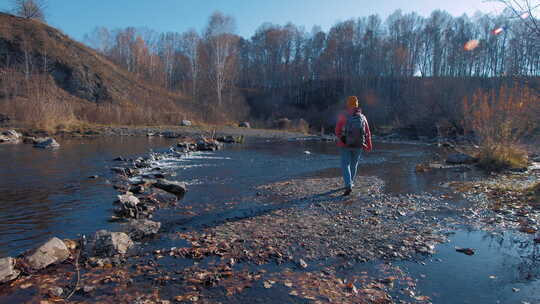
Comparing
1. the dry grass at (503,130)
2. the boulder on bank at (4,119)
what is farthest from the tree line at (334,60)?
the dry grass at (503,130)

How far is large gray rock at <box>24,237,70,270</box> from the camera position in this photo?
3859mm

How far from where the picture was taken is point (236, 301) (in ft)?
10.7

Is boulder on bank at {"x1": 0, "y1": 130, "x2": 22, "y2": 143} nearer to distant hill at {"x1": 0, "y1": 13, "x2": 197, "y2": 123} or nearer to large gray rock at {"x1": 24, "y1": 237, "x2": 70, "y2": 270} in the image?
distant hill at {"x1": 0, "y1": 13, "x2": 197, "y2": 123}

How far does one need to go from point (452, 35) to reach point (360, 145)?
67965mm

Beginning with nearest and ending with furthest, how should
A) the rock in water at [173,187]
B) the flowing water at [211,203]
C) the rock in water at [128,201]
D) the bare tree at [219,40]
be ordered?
the flowing water at [211,203]
the rock in water at [128,201]
the rock in water at [173,187]
the bare tree at [219,40]

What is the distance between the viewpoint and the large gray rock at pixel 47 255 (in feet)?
12.7

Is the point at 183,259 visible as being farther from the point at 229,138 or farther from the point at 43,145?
the point at 229,138

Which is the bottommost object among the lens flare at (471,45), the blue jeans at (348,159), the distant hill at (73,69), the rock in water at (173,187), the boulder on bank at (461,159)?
→ the rock in water at (173,187)

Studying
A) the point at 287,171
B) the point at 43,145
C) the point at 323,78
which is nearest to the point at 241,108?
the point at 323,78

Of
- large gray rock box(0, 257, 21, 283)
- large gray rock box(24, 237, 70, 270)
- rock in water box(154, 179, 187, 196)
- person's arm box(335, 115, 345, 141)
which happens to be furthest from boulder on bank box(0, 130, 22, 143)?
person's arm box(335, 115, 345, 141)

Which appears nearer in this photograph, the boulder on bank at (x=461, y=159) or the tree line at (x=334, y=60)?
the boulder on bank at (x=461, y=159)

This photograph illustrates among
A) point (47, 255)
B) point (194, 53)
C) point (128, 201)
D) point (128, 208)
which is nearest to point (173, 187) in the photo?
point (128, 201)

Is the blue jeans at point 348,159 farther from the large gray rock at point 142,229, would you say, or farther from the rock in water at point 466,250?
the large gray rock at point 142,229

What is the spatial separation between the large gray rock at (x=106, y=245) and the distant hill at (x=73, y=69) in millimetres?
35492
